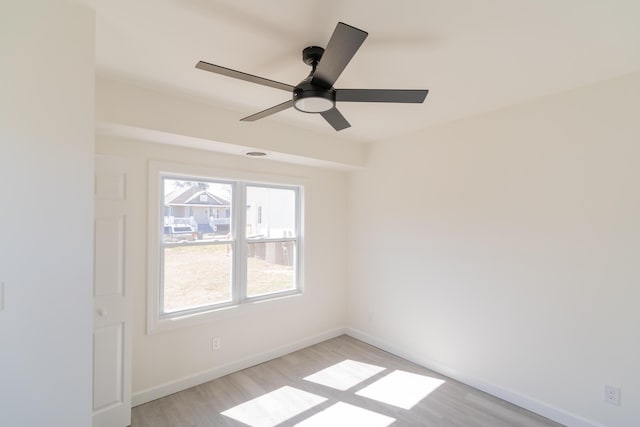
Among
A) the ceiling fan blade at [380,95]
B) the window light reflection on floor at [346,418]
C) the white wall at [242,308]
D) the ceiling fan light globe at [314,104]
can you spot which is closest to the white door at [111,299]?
the white wall at [242,308]

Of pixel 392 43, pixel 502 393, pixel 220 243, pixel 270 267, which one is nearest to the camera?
pixel 392 43

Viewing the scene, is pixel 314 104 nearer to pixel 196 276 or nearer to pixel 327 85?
pixel 327 85

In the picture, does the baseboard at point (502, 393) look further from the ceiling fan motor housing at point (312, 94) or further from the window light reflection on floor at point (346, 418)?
the ceiling fan motor housing at point (312, 94)

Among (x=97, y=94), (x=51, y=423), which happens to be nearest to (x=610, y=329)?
(x=51, y=423)

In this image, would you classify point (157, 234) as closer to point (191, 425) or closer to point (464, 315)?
point (191, 425)

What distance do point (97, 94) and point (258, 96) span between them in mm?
1162

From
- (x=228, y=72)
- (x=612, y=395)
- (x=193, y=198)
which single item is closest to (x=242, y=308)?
(x=193, y=198)

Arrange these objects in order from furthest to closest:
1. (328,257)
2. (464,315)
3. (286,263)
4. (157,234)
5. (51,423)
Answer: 1. (328,257)
2. (286,263)
3. (464,315)
4. (157,234)
5. (51,423)

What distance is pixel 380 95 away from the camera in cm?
172

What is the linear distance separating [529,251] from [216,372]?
3225 mm

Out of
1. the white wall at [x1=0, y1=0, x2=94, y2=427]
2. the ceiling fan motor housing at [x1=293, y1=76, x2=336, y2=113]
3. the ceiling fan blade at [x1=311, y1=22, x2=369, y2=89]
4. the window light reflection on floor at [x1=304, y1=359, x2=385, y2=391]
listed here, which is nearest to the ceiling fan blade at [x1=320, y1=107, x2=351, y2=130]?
the ceiling fan motor housing at [x1=293, y1=76, x2=336, y2=113]

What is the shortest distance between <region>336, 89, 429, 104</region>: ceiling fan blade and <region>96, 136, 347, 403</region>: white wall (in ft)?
6.14

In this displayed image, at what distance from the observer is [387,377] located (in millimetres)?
3154

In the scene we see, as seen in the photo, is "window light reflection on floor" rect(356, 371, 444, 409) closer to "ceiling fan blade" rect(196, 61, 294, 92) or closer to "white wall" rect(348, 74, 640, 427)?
"white wall" rect(348, 74, 640, 427)
